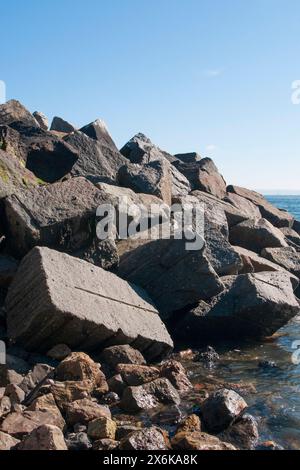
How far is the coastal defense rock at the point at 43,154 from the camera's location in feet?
44.7

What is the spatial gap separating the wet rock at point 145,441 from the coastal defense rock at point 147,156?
33.7 feet

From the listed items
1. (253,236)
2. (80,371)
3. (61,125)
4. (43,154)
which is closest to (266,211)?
(253,236)

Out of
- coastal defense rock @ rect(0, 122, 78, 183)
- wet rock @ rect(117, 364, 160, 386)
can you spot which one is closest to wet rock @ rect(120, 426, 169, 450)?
wet rock @ rect(117, 364, 160, 386)

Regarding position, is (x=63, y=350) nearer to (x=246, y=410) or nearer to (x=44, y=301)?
(x=44, y=301)

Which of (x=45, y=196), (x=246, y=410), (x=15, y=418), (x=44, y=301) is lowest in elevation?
(x=246, y=410)

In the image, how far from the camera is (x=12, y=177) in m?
10.8

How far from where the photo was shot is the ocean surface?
7137 mm

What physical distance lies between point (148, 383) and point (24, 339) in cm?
200

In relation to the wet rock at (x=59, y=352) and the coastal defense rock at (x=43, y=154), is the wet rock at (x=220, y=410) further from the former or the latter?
the coastal defense rock at (x=43, y=154)

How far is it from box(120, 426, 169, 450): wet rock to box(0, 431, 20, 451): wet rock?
3.58ft

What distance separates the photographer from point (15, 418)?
6.01 meters

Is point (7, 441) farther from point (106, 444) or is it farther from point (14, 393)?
point (14, 393)

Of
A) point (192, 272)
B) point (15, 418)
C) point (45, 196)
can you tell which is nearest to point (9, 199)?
point (45, 196)

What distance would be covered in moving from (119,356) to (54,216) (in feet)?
9.29
